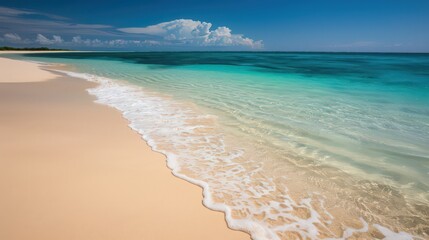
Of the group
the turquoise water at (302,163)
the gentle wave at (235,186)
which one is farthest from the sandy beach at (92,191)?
the turquoise water at (302,163)

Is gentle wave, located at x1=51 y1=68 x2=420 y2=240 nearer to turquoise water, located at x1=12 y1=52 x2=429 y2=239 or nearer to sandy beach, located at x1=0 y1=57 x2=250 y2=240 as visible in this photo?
turquoise water, located at x1=12 y1=52 x2=429 y2=239

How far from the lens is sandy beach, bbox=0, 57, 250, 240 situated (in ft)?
8.44

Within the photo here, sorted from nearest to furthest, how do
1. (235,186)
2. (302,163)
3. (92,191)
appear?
(92,191)
(235,186)
(302,163)

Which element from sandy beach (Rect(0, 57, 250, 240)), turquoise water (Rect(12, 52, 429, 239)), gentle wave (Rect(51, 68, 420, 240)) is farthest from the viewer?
turquoise water (Rect(12, 52, 429, 239))

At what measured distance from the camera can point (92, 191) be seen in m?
3.19

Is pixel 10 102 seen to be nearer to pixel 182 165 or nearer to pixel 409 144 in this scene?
pixel 182 165

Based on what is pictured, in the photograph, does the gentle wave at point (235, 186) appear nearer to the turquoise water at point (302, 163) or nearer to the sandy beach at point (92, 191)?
the turquoise water at point (302, 163)

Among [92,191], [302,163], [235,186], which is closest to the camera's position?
[92,191]

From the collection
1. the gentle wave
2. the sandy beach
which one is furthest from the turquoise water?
the sandy beach

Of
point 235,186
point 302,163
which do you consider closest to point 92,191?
point 235,186

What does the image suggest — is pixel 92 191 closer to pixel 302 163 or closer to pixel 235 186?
pixel 235 186

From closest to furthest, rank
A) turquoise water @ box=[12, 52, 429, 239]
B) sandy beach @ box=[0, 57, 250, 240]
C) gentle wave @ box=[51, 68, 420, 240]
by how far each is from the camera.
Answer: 1. sandy beach @ box=[0, 57, 250, 240]
2. gentle wave @ box=[51, 68, 420, 240]
3. turquoise water @ box=[12, 52, 429, 239]

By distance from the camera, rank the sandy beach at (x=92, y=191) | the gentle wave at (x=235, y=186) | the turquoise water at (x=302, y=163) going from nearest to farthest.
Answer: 1. the sandy beach at (x=92, y=191)
2. the gentle wave at (x=235, y=186)
3. the turquoise water at (x=302, y=163)

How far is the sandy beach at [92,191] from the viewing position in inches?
101
